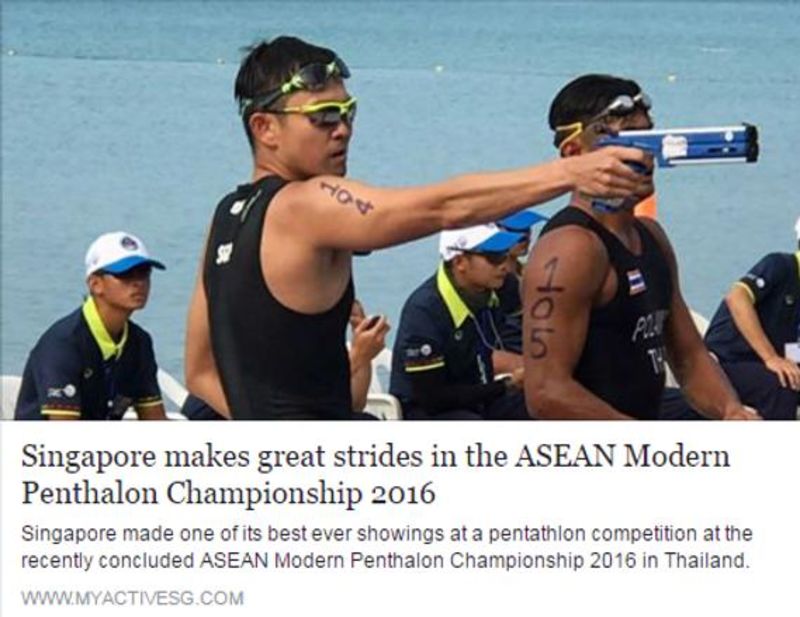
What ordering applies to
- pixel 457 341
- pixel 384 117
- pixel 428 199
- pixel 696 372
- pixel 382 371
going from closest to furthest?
1. pixel 428 199
2. pixel 696 372
3. pixel 457 341
4. pixel 382 371
5. pixel 384 117

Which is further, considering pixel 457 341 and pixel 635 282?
pixel 457 341

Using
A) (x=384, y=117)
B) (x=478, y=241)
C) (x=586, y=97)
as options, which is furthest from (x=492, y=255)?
(x=384, y=117)

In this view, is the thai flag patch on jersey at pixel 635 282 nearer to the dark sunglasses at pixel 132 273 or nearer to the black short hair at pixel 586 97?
the black short hair at pixel 586 97

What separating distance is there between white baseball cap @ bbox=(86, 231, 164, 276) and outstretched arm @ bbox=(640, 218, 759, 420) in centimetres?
85

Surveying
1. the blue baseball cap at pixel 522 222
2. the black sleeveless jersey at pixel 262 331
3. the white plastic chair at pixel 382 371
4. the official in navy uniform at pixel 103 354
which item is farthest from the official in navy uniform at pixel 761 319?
the black sleeveless jersey at pixel 262 331

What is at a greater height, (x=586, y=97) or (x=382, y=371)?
(x=586, y=97)

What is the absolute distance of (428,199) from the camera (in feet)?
5.85

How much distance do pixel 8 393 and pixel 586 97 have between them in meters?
1.12

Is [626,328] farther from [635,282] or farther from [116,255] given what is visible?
[116,255]

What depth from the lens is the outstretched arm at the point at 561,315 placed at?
2.04 meters

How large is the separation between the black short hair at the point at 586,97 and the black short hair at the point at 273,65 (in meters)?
0.28

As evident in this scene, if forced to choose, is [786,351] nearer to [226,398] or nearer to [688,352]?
[688,352]
